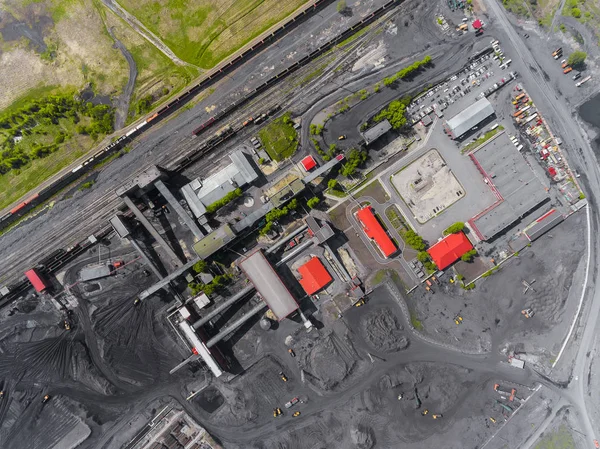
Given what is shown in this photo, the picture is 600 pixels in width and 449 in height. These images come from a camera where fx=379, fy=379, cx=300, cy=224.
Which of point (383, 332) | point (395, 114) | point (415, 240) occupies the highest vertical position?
point (395, 114)

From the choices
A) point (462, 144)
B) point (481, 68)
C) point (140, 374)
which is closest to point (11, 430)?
point (140, 374)

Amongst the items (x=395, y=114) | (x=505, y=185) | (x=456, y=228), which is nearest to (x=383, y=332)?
(x=456, y=228)

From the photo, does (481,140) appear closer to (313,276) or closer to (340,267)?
(340,267)

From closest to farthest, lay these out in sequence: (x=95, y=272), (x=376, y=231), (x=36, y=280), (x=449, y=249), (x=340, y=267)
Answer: (x=36, y=280), (x=449, y=249), (x=376, y=231), (x=95, y=272), (x=340, y=267)

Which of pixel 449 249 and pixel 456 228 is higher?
pixel 456 228

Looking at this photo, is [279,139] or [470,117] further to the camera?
[279,139]

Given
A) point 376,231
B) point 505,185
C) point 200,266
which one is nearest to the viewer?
point 200,266

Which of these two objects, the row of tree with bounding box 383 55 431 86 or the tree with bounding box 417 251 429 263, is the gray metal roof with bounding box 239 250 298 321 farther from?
the row of tree with bounding box 383 55 431 86
